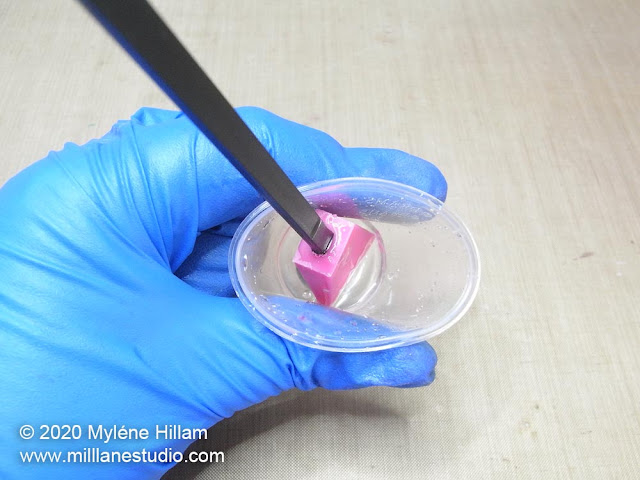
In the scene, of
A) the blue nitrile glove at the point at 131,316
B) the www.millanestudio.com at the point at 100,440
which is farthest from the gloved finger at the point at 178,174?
the www.millanestudio.com at the point at 100,440

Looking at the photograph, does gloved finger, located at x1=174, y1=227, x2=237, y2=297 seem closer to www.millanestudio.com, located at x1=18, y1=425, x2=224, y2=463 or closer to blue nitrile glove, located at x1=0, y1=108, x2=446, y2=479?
blue nitrile glove, located at x1=0, y1=108, x2=446, y2=479

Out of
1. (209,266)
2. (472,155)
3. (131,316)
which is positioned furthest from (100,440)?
(472,155)

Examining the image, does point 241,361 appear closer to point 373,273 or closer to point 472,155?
point 373,273

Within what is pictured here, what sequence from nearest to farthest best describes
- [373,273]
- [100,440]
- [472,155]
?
[100,440] → [373,273] → [472,155]

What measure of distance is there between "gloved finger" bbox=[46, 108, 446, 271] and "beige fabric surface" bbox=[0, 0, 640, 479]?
0.25 meters

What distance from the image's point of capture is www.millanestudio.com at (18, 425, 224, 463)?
0.50 metres

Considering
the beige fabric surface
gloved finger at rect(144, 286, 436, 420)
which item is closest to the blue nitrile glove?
gloved finger at rect(144, 286, 436, 420)

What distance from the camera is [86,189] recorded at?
22.4 inches

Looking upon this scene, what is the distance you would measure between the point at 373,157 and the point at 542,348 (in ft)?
1.19

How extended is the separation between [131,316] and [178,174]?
0.57 feet

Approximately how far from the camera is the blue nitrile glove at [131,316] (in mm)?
516

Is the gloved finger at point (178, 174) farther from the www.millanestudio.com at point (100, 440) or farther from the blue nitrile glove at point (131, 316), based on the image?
the www.millanestudio.com at point (100, 440)

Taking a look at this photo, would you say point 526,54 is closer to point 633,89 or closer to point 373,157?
point 633,89

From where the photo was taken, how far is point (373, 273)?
0.66 meters
